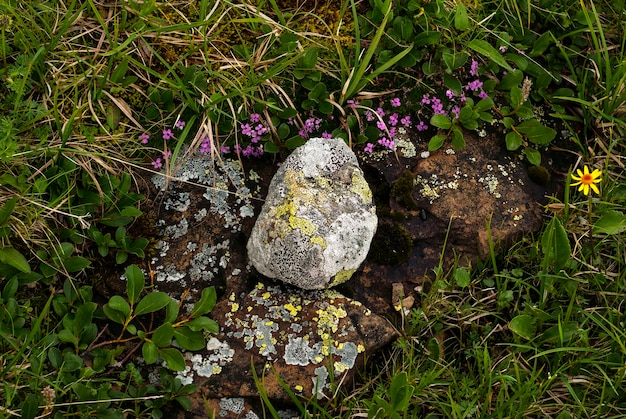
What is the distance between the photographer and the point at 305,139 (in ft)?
11.9

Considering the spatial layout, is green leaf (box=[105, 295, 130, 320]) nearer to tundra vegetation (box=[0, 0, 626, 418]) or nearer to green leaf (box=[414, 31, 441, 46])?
tundra vegetation (box=[0, 0, 626, 418])

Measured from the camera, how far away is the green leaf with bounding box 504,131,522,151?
3707 mm

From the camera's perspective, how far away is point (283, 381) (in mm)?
3012

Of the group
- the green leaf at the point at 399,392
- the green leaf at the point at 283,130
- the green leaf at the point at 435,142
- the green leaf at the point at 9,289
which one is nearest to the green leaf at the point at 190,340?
the green leaf at the point at 9,289

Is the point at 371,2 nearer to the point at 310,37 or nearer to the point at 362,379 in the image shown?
the point at 310,37

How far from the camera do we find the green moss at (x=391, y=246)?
3426mm

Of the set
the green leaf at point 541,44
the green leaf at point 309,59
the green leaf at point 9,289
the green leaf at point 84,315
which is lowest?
the green leaf at point 84,315

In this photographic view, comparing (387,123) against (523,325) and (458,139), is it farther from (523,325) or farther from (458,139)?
(523,325)

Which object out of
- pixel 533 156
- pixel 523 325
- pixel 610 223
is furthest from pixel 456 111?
pixel 523 325

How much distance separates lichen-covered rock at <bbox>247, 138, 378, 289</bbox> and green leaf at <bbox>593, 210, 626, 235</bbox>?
1.14 metres

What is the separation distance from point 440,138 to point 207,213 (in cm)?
135

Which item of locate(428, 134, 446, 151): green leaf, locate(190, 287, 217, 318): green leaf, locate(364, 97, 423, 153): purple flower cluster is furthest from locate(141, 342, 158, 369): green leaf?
locate(428, 134, 446, 151): green leaf

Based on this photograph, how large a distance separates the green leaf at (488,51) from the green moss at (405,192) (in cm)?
82

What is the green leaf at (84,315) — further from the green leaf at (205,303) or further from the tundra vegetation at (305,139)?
the green leaf at (205,303)
